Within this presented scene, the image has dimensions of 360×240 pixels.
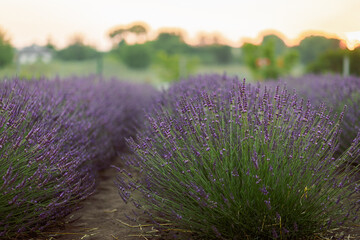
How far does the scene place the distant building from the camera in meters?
17.0

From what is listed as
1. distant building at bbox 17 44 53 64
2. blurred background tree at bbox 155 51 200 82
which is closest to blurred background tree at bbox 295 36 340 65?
blurred background tree at bbox 155 51 200 82

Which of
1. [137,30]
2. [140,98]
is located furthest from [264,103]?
[137,30]

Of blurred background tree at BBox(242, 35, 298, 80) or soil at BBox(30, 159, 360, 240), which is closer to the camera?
soil at BBox(30, 159, 360, 240)

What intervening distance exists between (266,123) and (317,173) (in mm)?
486

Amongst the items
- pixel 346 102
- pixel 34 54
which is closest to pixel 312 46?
pixel 34 54

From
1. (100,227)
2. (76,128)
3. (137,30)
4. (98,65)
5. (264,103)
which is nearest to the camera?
(264,103)

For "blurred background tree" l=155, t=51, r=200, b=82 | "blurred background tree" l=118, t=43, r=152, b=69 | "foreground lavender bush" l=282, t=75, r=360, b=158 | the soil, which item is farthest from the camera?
"blurred background tree" l=118, t=43, r=152, b=69

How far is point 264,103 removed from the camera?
2.68m

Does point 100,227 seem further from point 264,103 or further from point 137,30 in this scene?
point 137,30

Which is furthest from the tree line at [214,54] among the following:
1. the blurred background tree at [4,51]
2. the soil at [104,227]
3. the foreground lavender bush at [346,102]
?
the soil at [104,227]

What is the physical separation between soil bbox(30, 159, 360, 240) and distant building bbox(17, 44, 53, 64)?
1438 centimetres

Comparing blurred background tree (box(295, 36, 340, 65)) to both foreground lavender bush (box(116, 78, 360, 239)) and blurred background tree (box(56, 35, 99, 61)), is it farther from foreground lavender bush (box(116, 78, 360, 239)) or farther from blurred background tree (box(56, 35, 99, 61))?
foreground lavender bush (box(116, 78, 360, 239))

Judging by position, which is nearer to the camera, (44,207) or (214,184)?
(214,184)

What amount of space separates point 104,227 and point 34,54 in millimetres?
15753
